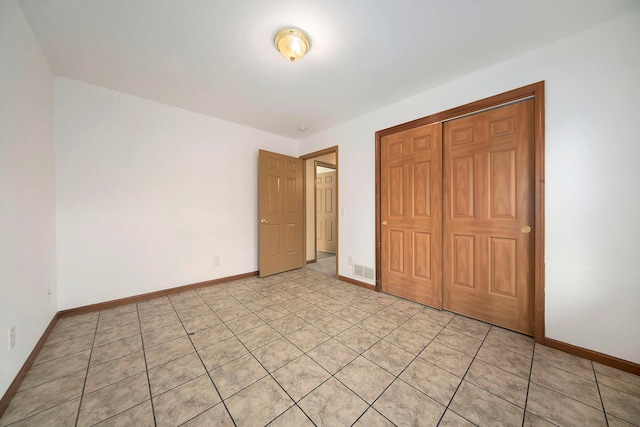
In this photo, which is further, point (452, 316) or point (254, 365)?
point (452, 316)

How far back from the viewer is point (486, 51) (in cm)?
190

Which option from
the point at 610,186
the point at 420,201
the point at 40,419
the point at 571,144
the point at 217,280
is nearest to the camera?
the point at 40,419

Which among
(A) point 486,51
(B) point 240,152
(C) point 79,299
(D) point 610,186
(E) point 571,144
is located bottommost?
(C) point 79,299

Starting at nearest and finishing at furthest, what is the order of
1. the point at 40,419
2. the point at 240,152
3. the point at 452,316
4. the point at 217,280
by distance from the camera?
1. the point at 40,419
2. the point at 452,316
3. the point at 217,280
4. the point at 240,152

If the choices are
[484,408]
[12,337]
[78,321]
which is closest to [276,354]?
[484,408]

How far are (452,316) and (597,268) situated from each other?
46.4 inches

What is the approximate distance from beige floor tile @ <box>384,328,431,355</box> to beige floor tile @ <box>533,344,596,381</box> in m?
0.79

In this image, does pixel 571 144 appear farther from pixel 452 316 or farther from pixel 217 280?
pixel 217 280

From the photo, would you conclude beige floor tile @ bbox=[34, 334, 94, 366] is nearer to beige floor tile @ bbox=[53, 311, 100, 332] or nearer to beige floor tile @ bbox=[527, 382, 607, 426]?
beige floor tile @ bbox=[53, 311, 100, 332]

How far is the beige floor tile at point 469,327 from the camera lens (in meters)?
1.98

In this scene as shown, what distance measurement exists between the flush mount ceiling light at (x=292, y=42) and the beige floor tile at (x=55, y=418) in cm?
272

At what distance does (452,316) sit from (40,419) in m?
3.14

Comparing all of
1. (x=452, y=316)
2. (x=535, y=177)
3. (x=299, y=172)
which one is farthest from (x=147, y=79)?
(x=452, y=316)

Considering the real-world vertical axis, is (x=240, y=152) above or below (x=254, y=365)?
above
